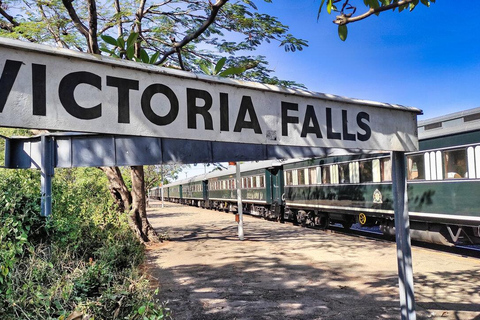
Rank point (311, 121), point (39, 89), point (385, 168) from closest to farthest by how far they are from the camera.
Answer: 1. point (39, 89)
2. point (311, 121)
3. point (385, 168)

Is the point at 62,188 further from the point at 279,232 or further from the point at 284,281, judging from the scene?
the point at 279,232

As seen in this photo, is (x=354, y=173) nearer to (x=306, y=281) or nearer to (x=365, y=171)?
(x=365, y=171)

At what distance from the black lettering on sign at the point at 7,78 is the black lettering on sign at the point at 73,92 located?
215 mm

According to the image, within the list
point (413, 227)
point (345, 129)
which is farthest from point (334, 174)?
point (345, 129)

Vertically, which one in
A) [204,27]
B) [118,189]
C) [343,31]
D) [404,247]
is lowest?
[404,247]

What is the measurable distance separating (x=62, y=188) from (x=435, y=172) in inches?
359

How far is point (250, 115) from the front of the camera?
264cm

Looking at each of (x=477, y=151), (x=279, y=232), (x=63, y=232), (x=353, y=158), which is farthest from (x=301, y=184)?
(x=63, y=232)

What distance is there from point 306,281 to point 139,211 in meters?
7.11

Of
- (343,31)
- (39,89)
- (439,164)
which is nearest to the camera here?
(39,89)

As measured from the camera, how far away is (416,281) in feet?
23.7

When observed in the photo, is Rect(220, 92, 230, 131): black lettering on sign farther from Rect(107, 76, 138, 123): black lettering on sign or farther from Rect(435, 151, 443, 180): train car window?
Rect(435, 151, 443, 180): train car window

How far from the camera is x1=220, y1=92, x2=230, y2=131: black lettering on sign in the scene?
8.25ft

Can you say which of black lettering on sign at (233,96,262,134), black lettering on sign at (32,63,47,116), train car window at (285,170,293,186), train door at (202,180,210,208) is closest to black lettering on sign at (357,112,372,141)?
black lettering on sign at (233,96,262,134)
